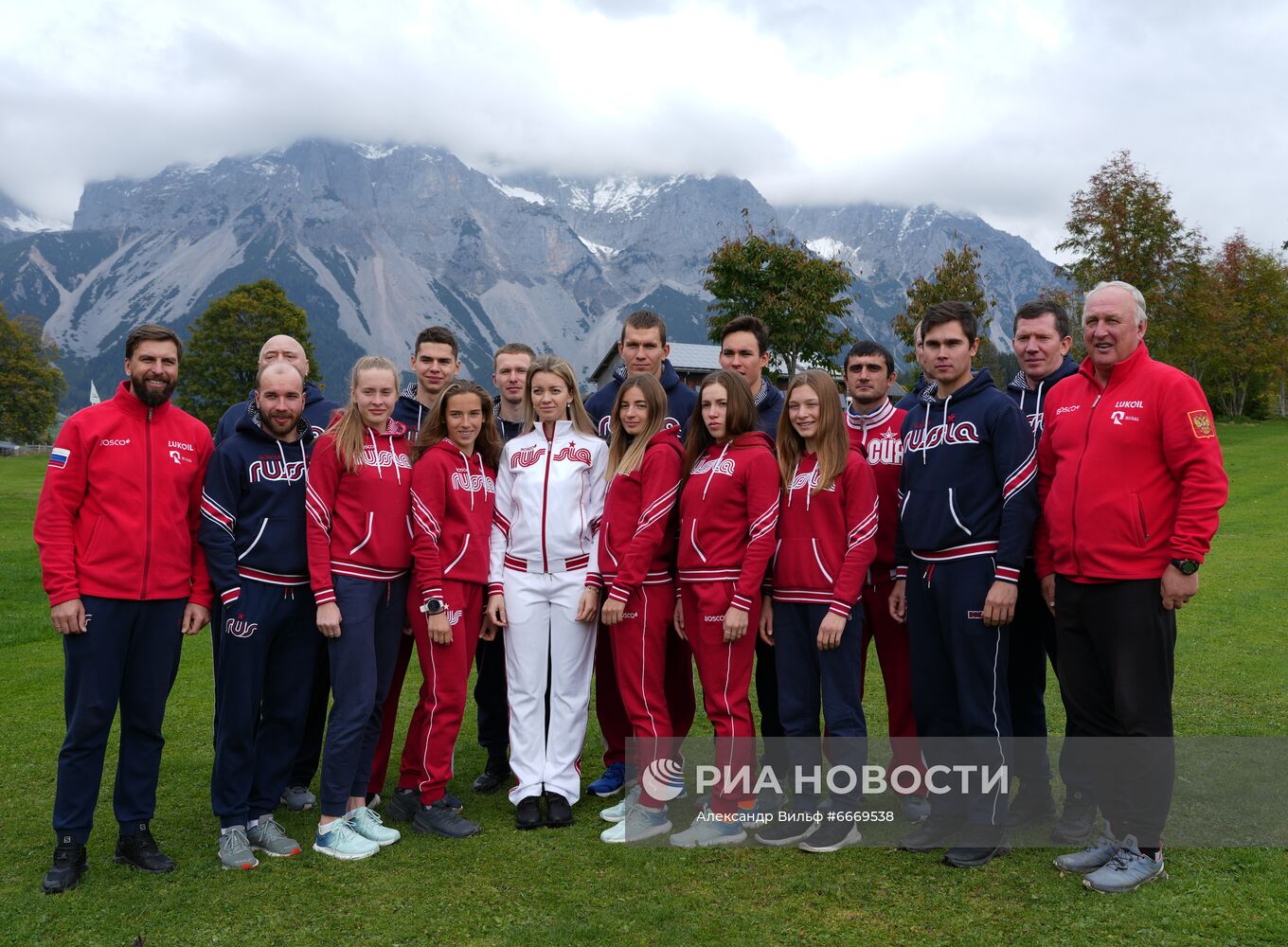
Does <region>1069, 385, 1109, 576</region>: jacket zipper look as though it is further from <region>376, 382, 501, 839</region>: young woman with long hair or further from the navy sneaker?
<region>376, 382, 501, 839</region>: young woman with long hair

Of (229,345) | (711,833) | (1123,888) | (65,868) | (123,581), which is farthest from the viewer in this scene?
(229,345)

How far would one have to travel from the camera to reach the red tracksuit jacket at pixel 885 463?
504cm

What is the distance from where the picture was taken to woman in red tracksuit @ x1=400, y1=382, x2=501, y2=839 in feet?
15.6

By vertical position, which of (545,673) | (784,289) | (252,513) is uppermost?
(784,289)

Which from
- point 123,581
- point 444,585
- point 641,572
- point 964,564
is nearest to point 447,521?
point 444,585

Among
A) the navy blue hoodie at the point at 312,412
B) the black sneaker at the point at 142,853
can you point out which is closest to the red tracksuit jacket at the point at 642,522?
the navy blue hoodie at the point at 312,412

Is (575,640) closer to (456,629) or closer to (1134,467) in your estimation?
(456,629)

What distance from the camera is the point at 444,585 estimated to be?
4.83 m

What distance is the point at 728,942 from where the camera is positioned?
352 cm

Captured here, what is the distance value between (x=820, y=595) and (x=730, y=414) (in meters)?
1.07

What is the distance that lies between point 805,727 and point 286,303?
50.7 m

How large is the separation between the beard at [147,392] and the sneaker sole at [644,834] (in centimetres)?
319

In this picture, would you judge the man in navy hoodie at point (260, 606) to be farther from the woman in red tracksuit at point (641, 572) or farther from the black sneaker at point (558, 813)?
the woman in red tracksuit at point (641, 572)

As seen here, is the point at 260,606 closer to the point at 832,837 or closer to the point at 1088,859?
the point at 832,837
